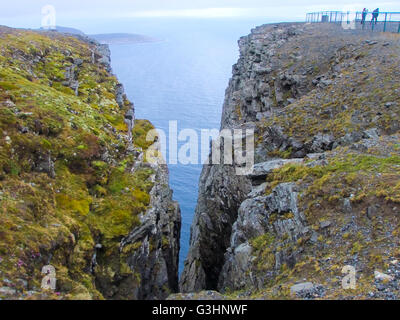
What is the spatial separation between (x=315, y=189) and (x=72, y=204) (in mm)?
13566

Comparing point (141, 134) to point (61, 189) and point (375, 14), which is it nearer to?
point (61, 189)

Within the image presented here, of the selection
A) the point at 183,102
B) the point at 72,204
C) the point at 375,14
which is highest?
the point at 375,14

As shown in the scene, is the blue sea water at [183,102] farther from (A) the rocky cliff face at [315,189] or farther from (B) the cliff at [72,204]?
(B) the cliff at [72,204]

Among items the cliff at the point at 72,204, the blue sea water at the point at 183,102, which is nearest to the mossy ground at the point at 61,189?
the cliff at the point at 72,204

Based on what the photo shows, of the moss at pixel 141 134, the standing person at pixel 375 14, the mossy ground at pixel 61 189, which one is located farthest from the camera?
the standing person at pixel 375 14

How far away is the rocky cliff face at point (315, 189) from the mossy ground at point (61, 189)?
26.2 feet

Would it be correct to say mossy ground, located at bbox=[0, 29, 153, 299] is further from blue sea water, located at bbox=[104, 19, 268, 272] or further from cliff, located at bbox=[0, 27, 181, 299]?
blue sea water, located at bbox=[104, 19, 268, 272]

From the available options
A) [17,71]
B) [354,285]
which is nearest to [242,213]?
[354,285]

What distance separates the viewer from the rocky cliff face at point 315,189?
15.1 meters

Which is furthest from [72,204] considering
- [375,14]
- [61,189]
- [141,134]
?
[375,14]

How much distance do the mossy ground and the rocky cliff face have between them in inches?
315

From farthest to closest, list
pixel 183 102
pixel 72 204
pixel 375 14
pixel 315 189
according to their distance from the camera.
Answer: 1. pixel 183 102
2. pixel 375 14
3. pixel 315 189
4. pixel 72 204

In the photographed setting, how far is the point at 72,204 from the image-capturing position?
18906mm

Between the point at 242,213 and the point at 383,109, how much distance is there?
14.6m
